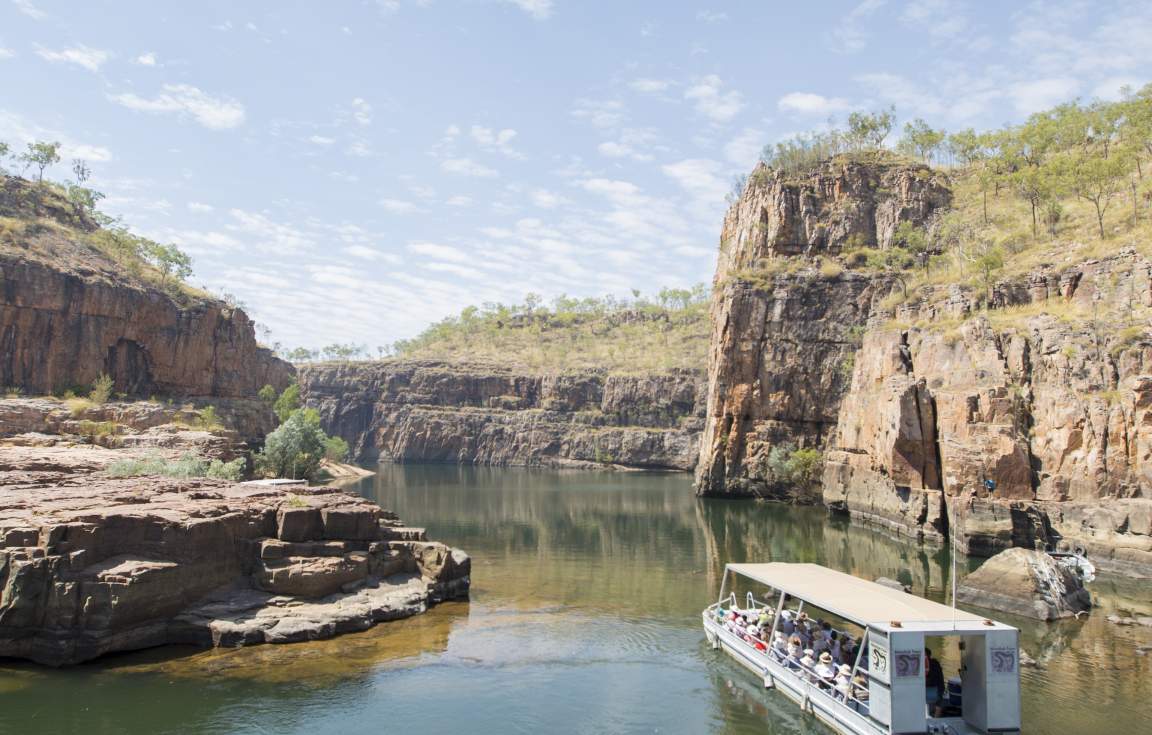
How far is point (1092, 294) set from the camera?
5475 centimetres

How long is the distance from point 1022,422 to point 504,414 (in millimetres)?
126164

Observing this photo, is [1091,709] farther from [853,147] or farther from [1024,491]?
[853,147]

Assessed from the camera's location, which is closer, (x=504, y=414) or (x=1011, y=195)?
(x=1011, y=195)

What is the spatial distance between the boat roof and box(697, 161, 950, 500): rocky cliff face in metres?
59.5

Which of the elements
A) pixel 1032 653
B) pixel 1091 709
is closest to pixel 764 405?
pixel 1032 653

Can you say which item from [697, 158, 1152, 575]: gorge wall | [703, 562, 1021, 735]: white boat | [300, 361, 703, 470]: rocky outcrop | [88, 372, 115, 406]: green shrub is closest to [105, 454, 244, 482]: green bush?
[88, 372, 115, 406]: green shrub

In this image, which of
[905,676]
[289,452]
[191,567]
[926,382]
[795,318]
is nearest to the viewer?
[905,676]

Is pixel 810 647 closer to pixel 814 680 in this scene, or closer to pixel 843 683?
pixel 814 680

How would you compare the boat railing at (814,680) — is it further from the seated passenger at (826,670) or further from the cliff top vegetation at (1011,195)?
the cliff top vegetation at (1011,195)

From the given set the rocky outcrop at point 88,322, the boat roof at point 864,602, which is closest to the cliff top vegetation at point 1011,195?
the boat roof at point 864,602

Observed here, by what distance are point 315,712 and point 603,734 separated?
8602 millimetres

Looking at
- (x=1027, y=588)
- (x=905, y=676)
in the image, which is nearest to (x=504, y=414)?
(x=1027, y=588)

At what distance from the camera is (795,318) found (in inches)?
3474

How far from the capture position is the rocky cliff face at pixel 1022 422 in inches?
1753
